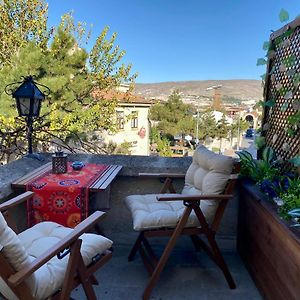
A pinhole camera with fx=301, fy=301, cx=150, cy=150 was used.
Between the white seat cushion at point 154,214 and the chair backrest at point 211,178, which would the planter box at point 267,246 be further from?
the white seat cushion at point 154,214

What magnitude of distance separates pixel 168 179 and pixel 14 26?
25.7ft

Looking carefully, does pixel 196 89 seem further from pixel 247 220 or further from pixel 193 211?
pixel 193 211

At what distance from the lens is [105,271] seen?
218 cm

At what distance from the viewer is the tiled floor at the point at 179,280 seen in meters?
1.91

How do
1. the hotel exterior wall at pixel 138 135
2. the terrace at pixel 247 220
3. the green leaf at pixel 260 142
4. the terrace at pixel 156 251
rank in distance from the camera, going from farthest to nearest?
1. the hotel exterior wall at pixel 138 135
2. the green leaf at pixel 260 142
3. the terrace at pixel 156 251
4. the terrace at pixel 247 220

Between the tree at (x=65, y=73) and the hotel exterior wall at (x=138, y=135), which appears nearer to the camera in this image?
the tree at (x=65, y=73)

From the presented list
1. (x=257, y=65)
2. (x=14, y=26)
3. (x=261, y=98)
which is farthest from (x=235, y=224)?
(x=14, y=26)

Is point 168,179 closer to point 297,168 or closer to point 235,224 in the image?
point 235,224

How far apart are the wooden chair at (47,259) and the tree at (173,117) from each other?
2202 centimetres

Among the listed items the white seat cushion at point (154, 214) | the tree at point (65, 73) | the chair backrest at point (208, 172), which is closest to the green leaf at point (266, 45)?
the chair backrest at point (208, 172)

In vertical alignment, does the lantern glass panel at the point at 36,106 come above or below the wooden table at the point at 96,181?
above

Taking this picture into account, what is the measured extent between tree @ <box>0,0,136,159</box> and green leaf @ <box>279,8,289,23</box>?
4845 mm

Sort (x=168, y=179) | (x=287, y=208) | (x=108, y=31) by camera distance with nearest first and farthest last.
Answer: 1. (x=287, y=208)
2. (x=168, y=179)
3. (x=108, y=31)

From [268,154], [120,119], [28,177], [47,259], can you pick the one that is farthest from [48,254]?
[120,119]
